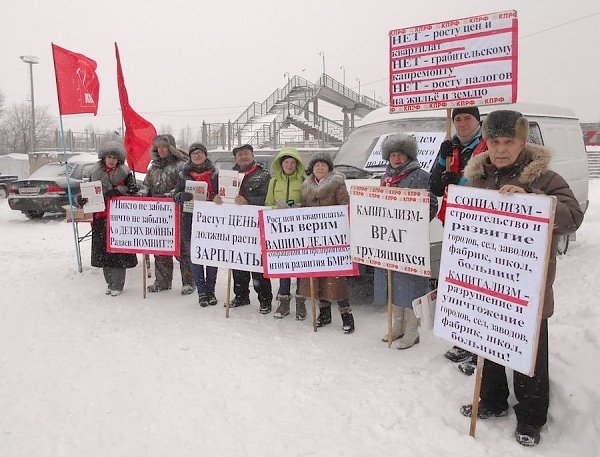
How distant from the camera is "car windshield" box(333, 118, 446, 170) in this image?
595cm

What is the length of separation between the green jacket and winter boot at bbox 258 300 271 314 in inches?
46.6

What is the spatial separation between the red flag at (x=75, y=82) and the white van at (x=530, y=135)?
13.6ft

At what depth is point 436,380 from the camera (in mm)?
3650

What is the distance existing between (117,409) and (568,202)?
3327mm

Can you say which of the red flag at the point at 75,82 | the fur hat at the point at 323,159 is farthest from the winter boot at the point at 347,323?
the red flag at the point at 75,82

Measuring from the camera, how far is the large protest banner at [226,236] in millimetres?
5270

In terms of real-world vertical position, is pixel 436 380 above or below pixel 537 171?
below

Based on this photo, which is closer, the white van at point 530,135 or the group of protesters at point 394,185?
the group of protesters at point 394,185

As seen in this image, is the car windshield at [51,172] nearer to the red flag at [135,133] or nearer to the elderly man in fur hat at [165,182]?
the red flag at [135,133]

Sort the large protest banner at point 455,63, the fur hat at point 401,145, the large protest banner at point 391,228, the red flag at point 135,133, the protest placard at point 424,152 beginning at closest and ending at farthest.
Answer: the large protest banner at point 455,63 → the large protest banner at point 391,228 → the fur hat at point 401,145 → the protest placard at point 424,152 → the red flag at point 135,133

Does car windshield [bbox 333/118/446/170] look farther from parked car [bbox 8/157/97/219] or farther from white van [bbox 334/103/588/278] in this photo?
parked car [bbox 8/157/97/219]

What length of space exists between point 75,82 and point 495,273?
7021mm

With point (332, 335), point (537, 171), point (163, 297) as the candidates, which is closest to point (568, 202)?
point (537, 171)

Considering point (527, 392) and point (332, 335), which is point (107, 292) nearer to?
point (332, 335)
